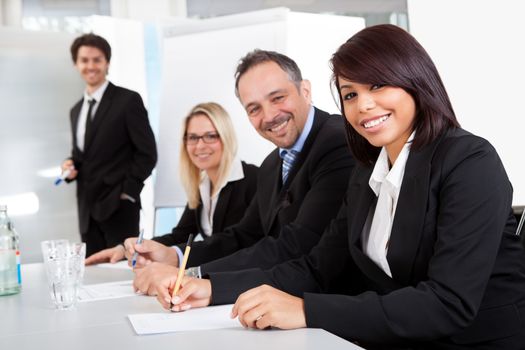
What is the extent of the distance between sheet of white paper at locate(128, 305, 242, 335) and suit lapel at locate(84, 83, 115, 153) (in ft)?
11.1

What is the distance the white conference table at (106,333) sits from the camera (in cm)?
124

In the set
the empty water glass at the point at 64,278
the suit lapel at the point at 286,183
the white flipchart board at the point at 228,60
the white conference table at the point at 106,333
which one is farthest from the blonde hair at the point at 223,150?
the empty water glass at the point at 64,278

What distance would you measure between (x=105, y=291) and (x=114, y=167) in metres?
2.89

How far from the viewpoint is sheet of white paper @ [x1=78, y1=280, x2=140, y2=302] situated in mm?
1881

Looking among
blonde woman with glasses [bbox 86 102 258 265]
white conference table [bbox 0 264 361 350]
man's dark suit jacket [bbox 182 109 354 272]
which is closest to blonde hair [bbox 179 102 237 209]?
blonde woman with glasses [bbox 86 102 258 265]

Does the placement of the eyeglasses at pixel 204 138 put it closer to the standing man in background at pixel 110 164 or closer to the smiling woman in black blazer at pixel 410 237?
the standing man in background at pixel 110 164

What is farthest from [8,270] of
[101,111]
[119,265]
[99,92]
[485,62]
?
[485,62]

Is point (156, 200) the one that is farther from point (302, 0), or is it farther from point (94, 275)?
point (94, 275)

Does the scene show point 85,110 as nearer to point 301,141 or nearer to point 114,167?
point 114,167

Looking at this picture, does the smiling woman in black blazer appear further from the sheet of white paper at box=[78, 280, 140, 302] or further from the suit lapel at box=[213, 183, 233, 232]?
the suit lapel at box=[213, 183, 233, 232]

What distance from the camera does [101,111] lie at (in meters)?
4.83

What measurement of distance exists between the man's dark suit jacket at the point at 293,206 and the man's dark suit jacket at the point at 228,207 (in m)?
0.44

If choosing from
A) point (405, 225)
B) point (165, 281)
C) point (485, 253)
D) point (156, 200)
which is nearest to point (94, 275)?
point (165, 281)

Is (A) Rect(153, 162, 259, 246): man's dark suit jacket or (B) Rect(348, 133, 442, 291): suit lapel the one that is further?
(A) Rect(153, 162, 259, 246): man's dark suit jacket
